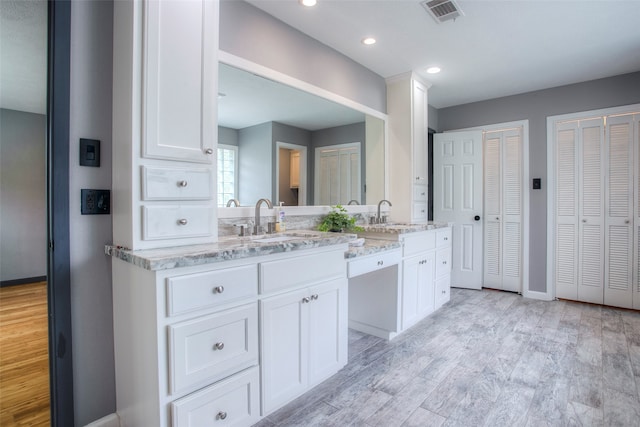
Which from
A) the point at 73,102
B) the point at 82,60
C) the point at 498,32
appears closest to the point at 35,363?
the point at 73,102

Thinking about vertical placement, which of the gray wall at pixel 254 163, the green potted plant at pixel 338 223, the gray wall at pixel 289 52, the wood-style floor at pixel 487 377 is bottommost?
the wood-style floor at pixel 487 377

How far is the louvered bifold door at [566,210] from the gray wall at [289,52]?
2.25m

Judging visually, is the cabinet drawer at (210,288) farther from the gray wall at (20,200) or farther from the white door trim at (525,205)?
the white door trim at (525,205)

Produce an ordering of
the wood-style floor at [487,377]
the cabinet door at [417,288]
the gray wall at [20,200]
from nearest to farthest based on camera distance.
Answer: the wood-style floor at [487,377] < the cabinet door at [417,288] < the gray wall at [20,200]

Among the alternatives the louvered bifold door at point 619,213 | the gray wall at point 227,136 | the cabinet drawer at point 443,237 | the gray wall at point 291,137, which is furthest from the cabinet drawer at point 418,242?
the louvered bifold door at point 619,213

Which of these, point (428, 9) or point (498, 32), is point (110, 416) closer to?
point (428, 9)

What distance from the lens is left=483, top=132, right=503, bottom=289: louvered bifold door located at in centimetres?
408

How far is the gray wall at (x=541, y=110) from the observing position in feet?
11.2

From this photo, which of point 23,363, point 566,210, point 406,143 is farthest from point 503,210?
point 23,363

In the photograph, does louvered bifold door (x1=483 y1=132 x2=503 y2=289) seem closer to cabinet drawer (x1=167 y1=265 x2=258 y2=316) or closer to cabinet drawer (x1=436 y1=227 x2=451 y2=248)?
cabinet drawer (x1=436 y1=227 x2=451 y2=248)

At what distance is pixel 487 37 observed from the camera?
263 centimetres

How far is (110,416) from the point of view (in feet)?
4.98

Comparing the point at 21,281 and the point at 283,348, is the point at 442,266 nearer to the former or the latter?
the point at 283,348

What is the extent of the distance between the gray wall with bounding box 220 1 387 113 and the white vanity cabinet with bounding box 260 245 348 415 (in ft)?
4.66
